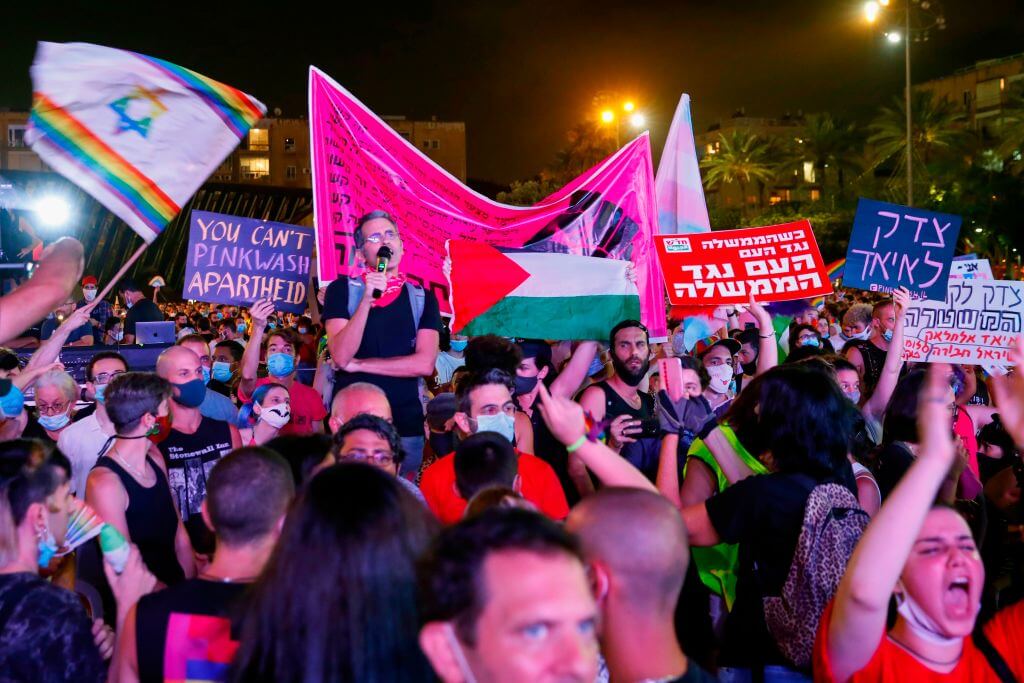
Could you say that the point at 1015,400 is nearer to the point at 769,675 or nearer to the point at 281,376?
the point at 769,675

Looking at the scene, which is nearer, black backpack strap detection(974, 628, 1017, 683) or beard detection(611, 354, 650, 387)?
black backpack strap detection(974, 628, 1017, 683)

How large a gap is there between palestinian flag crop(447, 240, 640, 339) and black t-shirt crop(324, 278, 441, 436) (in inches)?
49.2

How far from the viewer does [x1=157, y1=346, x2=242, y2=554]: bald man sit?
5082mm

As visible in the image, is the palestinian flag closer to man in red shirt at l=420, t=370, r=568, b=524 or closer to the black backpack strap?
man in red shirt at l=420, t=370, r=568, b=524

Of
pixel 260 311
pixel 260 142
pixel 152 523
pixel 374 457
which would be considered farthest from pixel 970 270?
pixel 260 142

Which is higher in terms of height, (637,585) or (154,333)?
(154,333)

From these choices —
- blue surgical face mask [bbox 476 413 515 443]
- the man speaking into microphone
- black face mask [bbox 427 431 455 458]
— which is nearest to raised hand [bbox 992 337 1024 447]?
blue surgical face mask [bbox 476 413 515 443]

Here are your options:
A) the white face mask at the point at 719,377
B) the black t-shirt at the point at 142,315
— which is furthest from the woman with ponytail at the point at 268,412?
the black t-shirt at the point at 142,315

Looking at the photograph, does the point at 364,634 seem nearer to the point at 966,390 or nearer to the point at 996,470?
the point at 996,470

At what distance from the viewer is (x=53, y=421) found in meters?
6.62

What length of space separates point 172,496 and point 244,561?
6.30 ft

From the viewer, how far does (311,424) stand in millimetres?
7047

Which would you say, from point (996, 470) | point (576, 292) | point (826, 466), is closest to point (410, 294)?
point (576, 292)

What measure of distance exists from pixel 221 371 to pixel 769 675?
6.17m
